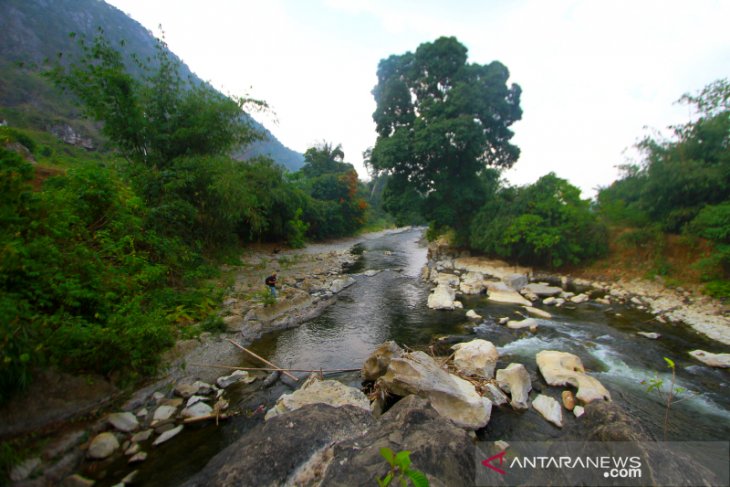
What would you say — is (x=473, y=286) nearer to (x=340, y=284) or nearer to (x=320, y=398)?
(x=340, y=284)

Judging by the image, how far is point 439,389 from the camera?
15.1 ft

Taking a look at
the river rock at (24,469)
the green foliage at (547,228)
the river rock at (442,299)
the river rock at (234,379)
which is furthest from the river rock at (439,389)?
the green foliage at (547,228)

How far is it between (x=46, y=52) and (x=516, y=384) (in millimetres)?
78962

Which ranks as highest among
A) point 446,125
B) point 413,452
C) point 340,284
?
point 446,125

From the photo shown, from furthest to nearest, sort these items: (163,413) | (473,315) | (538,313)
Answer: (538,313)
(473,315)
(163,413)

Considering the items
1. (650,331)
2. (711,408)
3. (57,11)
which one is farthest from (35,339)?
(57,11)

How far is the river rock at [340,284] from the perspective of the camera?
39.9ft

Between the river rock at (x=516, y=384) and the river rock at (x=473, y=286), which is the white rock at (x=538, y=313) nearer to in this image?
the river rock at (x=473, y=286)

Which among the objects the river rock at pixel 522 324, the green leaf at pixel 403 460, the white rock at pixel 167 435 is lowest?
the white rock at pixel 167 435

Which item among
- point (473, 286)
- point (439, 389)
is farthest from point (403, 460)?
point (473, 286)

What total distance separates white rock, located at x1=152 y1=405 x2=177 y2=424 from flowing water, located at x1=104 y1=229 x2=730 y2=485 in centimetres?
49

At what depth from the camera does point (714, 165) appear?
1111cm

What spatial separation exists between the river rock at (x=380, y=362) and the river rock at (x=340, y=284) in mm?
6068

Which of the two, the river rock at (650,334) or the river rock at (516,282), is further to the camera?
the river rock at (516,282)
